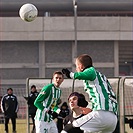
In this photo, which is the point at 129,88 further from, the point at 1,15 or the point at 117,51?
the point at 1,15

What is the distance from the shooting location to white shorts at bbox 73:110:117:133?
8414 millimetres

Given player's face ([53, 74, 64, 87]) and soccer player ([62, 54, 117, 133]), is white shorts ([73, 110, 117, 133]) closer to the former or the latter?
soccer player ([62, 54, 117, 133])

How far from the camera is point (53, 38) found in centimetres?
4728

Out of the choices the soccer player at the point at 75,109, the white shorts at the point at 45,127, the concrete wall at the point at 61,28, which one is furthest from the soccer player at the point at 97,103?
the concrete wall at the point at 61,28

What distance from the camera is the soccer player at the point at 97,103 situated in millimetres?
8406

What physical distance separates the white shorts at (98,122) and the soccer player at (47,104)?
2.71m

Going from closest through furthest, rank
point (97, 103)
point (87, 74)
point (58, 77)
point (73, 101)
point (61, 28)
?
point (87, 74)
point (97, 103)
point (73, 101)
point (58, 77)
point (61, 28)

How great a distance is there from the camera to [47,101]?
11453 millimetres

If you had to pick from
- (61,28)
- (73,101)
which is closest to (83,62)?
(73,101)

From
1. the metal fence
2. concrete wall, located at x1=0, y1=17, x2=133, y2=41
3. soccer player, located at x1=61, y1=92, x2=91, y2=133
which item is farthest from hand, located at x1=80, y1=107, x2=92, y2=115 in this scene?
concrete wall, located at x1=0, y1=17, x2=133, y2=41

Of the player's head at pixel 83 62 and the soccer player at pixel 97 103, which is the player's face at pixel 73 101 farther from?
the player's head at pixel 83 62

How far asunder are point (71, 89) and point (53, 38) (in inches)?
1129

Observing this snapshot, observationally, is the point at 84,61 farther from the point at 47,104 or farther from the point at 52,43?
the point at 52,43

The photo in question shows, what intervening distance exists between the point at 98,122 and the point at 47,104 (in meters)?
3.14
